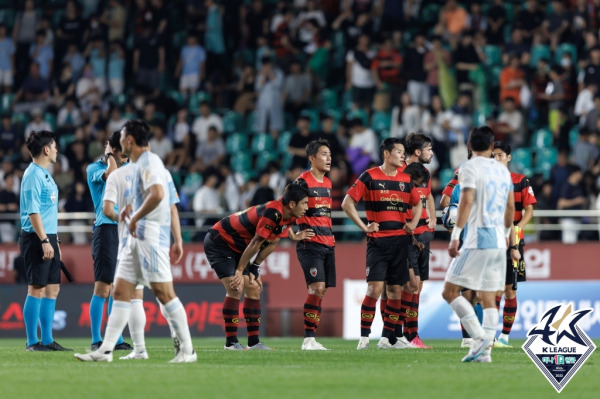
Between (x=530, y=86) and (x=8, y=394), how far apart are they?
1808 centimetres

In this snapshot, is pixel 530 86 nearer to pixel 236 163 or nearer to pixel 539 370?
pixel 236 163

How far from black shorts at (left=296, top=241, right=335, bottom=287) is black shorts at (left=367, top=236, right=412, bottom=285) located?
1.70 ft

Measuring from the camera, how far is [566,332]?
35.1ft

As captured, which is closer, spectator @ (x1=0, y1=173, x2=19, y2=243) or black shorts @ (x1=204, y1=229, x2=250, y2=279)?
black shorts @ (x1=204, y1=229, x2=250, y2=279)

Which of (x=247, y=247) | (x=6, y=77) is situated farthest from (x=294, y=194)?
(x=6, y=77)

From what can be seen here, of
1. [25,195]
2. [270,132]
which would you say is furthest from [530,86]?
[25,195]

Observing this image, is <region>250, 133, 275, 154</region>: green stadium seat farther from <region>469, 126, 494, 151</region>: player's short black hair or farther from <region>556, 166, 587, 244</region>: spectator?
<region>469, 126, 494, 151</region>: player's short black hair

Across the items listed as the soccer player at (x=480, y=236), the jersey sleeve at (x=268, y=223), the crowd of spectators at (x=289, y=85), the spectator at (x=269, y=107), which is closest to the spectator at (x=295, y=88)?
the crowd of spectators at (x=289, y=85)

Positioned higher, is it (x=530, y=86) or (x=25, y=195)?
(x=530, y=86)

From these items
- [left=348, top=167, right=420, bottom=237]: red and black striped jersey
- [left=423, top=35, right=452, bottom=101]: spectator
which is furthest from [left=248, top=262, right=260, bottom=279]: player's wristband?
[left=423, top=35, right=452, bottom=101]: spectator

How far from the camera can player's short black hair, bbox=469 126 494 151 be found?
11.7 metres

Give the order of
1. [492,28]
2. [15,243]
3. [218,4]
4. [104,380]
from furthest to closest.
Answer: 1. [218,4]
2. [492,28]
3. [15,243]
4. [104,380]

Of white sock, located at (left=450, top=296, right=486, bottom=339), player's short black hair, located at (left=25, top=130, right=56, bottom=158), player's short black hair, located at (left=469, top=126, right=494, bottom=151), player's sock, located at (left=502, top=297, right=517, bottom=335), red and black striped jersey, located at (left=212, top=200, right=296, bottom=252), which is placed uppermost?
player's short black hair, located at (left=25, top=130, right=56, bottom=158)

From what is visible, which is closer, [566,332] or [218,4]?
[566,332]
